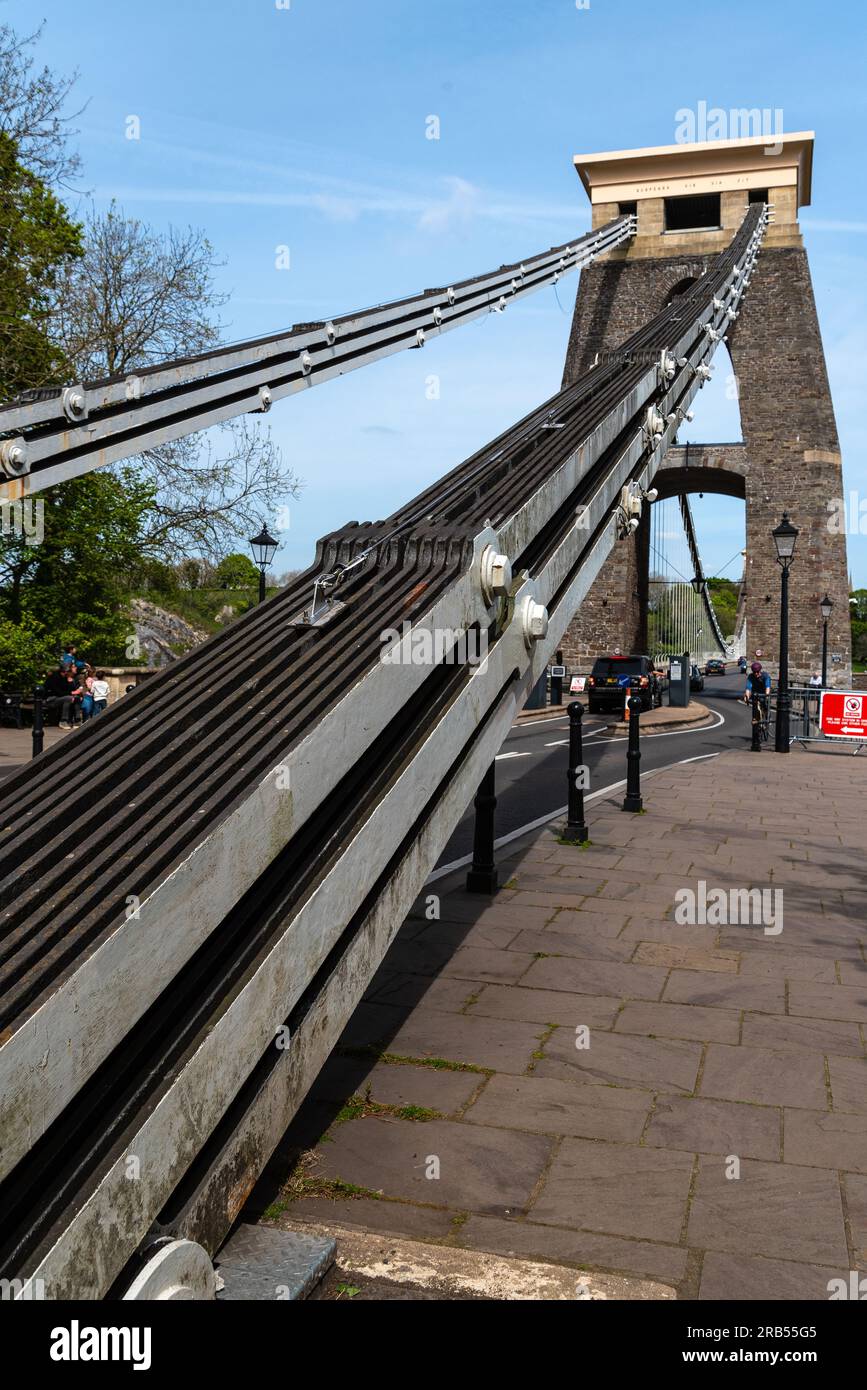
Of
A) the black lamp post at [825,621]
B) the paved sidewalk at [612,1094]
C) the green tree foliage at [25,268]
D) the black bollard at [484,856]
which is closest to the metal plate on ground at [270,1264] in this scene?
the paved sidewalk at [612,1094]

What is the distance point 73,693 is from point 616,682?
12.8m

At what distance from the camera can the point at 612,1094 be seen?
412cm

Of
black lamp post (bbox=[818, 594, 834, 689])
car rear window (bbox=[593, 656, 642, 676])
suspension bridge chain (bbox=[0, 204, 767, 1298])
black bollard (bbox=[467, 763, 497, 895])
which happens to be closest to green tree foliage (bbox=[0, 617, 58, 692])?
car rear window (bbox=[593, 656, 642, 676])

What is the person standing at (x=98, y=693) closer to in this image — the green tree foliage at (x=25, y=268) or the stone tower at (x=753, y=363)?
the green tree foliage at (x=25, y=268)

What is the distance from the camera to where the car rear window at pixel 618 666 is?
27.1m

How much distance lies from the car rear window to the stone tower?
9.68 meters

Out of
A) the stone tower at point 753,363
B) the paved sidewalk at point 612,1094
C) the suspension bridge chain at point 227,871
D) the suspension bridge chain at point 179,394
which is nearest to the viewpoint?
the suspension bridge chain at point 227,871

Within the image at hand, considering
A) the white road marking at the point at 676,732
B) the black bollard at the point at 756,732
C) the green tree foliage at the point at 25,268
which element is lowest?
the white road marking at the point at 676,732

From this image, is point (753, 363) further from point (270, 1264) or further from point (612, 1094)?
point (270, 1264)

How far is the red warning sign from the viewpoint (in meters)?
17.6

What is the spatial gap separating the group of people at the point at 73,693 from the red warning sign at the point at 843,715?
A: 12090 millimetres

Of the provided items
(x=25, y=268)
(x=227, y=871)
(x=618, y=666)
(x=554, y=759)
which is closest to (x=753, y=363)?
(x=618, y=666)

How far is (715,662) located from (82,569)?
55.3 meters

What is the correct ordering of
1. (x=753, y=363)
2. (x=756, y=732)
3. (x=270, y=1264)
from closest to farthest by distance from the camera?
(x=270, y=1264)
(x=756, y=732)
(x=753, y=363)
